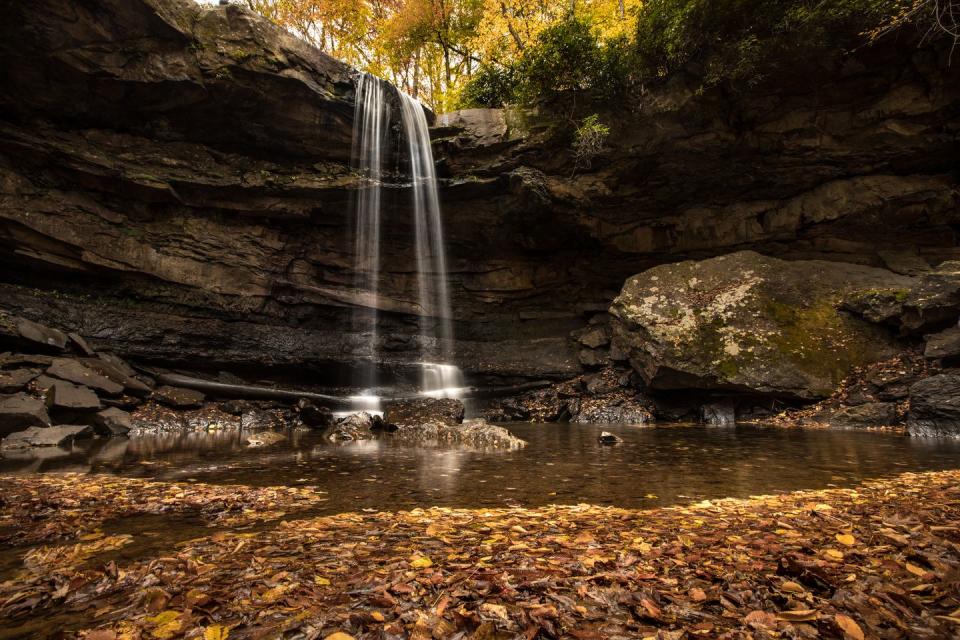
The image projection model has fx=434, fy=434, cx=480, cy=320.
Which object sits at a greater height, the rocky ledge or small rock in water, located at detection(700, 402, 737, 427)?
the rocky ledge

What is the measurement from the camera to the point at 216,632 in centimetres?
167

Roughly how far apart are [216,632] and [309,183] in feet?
50.6

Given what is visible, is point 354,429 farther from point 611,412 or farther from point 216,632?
point 216,632

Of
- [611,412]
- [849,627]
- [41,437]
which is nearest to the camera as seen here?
[849,627]

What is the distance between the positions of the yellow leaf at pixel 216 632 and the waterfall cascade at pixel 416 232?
14710mm

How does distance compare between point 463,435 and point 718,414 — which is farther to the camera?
point 718,414

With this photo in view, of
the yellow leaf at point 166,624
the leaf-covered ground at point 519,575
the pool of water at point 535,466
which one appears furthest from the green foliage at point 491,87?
the yellow leaf at point 166,624

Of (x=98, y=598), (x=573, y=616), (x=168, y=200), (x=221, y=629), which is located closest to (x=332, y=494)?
(x=98, y=598)

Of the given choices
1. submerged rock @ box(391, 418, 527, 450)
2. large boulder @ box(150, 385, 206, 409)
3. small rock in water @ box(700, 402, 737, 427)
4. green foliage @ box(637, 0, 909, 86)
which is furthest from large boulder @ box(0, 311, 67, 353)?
green foliage @ box(637, 0, 909, 86)

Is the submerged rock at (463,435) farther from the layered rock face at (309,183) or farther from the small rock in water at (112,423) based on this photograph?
the layered rock face at (309,183)

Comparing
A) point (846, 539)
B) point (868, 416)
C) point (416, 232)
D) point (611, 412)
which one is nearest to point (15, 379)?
point (416, 232)

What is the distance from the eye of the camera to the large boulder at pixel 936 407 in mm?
7586

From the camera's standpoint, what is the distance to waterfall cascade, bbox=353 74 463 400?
49.3ft

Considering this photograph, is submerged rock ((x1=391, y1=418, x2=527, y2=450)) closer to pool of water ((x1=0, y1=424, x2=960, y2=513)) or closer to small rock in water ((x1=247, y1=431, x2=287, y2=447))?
pool of water ((x1=0, y1=424, x2=960, y2=513))
